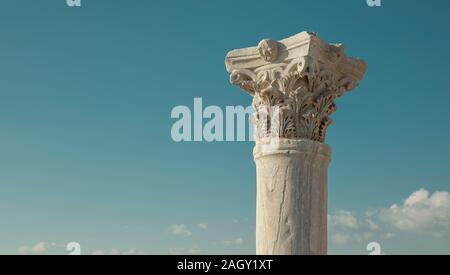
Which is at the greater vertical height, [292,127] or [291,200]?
[292,127]

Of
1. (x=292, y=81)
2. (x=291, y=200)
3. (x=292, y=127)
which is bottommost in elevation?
(x=291, y=200)

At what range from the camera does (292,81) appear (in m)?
11.4

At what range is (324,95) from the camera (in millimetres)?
11648

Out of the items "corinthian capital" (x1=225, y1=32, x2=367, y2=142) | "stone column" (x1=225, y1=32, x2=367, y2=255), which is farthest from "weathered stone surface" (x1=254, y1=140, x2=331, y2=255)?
"corinthian capital" (x1=225, y1=32, x2=367, y2=142)

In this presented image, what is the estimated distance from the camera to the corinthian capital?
11.2m

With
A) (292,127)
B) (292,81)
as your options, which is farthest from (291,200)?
(292,81)

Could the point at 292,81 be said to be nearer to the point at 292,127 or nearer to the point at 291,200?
the point at 292,127

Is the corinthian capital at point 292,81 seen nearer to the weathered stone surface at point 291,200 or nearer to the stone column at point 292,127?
the stone column at point 292,127

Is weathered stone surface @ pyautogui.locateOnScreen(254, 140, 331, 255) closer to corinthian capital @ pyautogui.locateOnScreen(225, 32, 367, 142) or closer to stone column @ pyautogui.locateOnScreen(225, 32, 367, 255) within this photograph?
stone column @ pyautogui.locateOnScreen(225, 32, 367, 255)

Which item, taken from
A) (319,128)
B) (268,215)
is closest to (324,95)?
(319,128)

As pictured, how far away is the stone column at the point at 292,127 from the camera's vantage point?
1095cm

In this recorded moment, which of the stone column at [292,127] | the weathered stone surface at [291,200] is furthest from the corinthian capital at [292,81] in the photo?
the weathered stone surface at [291,200]

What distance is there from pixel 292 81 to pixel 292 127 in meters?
0.87
